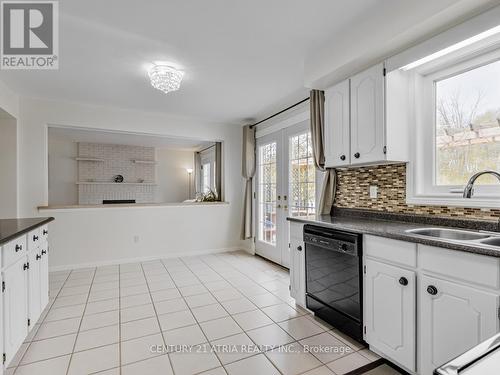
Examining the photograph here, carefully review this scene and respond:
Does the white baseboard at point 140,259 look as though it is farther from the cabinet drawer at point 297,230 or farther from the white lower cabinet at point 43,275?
the cabinet drawer at point 297,230

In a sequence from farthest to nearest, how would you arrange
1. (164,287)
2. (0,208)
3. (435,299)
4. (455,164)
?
(0,208) → (164,287) → (455,164) → (435,299)

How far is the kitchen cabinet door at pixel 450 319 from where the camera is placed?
1.27m

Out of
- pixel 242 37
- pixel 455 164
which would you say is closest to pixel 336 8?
pixel 242 37

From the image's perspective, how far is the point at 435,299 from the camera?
148cm

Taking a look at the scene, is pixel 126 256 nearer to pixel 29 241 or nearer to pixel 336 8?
pixel 29 241

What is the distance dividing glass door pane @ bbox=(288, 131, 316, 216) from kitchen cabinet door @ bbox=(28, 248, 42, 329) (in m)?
2.89

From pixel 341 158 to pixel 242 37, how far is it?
4.54ft

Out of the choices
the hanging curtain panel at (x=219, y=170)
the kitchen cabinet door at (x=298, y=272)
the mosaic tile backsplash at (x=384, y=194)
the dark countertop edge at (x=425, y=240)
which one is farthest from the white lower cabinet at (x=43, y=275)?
the hanging curtain panel at (x=219, y=170)

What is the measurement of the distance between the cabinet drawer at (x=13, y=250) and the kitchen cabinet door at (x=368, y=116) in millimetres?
2623

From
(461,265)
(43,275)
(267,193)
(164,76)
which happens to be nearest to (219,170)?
(267,193)

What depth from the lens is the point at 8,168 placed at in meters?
3.45

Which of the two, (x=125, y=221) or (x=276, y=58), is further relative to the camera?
(x=125, y=221)

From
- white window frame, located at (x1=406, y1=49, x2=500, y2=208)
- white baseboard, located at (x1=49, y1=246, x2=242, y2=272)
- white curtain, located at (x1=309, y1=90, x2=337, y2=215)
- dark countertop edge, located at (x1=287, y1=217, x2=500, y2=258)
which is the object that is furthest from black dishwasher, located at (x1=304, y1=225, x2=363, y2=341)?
white baseboard, located at (x1=49, y1=246, x2=242, y2=272)

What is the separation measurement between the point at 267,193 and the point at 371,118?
252cm
